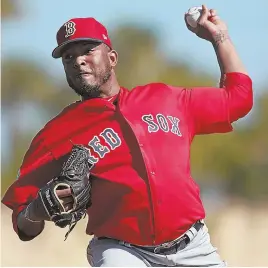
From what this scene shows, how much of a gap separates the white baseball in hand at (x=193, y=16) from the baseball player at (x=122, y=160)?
0.08m

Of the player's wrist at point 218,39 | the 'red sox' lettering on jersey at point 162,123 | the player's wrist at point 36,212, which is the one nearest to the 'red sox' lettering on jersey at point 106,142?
the 'red sox' lettering on jersey at point 162,123

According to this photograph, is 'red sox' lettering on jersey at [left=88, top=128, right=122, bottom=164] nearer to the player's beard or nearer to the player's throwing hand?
the player's beard

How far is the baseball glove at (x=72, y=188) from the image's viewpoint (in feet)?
10.1

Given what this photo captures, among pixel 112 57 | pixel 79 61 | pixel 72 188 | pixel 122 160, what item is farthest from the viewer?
pixel 112 57

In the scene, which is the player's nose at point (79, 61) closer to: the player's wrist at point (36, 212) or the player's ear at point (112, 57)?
the player's ear at point (112, 57)

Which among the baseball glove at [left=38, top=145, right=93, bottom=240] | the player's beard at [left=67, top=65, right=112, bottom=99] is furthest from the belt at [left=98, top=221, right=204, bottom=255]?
the player's beard at [left=67, top=65, right=112, bottom=99]

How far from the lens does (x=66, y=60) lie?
339 cm

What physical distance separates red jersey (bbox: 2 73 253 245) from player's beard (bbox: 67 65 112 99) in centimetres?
4

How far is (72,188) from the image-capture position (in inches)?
122

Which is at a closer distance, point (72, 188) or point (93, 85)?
point (72, 188)

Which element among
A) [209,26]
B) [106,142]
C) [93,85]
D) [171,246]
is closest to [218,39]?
[209,26]

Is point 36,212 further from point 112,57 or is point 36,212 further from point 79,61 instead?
point 112,57

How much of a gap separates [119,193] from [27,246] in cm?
903

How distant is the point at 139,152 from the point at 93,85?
37 cm
